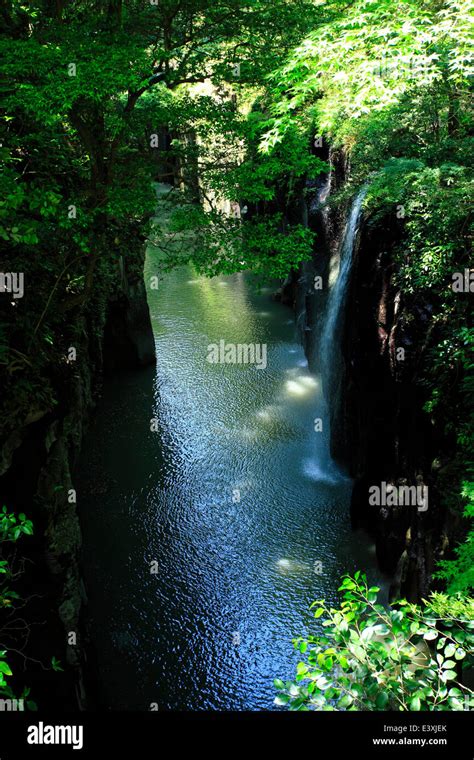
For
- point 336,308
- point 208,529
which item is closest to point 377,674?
point 208,529

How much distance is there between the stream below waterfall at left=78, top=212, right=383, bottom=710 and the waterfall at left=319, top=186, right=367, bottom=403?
4.33ft

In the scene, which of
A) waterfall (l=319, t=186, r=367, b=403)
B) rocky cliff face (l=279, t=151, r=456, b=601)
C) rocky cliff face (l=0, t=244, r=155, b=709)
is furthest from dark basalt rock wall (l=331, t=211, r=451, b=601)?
rocky cliff face (l=0, t=244, r=155, b=709)

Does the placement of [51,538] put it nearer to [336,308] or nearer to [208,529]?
[208,529]

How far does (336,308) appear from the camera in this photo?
566 inches

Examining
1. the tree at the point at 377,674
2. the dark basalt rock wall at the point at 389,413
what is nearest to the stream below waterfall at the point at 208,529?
the dark basalt rock wall at the point at 389,413

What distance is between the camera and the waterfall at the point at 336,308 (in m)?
12.9

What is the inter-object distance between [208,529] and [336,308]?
6.61m

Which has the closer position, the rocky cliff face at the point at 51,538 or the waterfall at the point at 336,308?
the rocky cliff face at the point at 51,538

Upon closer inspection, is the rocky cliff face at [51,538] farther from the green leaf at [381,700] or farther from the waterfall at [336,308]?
the waterfall at [336,308]

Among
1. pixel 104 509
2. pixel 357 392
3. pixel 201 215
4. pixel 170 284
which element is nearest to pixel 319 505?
pixel 357 392

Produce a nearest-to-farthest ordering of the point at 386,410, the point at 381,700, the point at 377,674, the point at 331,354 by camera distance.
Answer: the point at 381,700 → the point at 377,674 → the point at 386,410 → the point at 331,354

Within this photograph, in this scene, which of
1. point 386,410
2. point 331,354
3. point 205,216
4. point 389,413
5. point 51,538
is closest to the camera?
point 51,538

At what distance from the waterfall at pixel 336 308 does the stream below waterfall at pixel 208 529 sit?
1.32 meters

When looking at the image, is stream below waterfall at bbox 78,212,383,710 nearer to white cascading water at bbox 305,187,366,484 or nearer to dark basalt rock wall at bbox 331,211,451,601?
white cascading water at bbox 305,187,366,484
